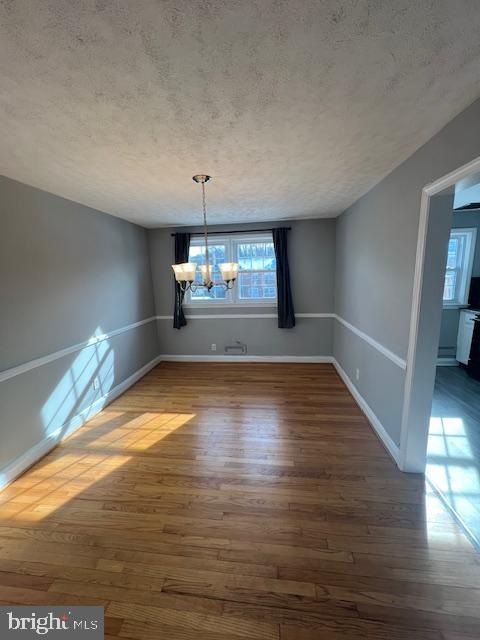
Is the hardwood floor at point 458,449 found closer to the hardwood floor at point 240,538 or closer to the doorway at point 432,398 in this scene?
the doorway at point 432,398

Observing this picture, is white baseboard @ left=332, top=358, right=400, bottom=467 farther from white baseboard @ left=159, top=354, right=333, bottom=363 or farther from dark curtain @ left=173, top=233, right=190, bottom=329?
dark curtain @ left=173, top=233, right=190, bottom=329

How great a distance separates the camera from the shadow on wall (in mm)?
2467

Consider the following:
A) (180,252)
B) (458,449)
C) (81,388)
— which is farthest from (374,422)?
(180,252)

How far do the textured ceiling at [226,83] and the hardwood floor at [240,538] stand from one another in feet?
7.92

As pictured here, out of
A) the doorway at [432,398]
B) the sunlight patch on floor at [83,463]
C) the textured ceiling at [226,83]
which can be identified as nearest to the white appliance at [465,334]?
the doorway at [432,398]

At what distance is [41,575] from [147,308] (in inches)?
134

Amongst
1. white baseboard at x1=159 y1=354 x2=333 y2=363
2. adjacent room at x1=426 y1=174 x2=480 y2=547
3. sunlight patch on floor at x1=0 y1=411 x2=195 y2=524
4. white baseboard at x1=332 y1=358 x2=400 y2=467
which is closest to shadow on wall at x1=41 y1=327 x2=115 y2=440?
sunlight patch on floor at x1=0 y1=411 x2=195 y2=524

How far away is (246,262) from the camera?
4398 millimetres

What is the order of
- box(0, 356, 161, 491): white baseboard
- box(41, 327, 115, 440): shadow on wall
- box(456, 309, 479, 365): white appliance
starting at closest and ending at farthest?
1. box(0, 356, 161, 491): white baseboard
2. box(41, 327, 115, 440): shadow on wall
3. box(456, 309, 479, 365): white appliance

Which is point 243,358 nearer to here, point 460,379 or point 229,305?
point 229,305

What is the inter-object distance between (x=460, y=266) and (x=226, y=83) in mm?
4859

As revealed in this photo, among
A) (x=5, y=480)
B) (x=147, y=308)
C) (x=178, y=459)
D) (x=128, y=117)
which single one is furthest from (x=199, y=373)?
(x=128, y=117)

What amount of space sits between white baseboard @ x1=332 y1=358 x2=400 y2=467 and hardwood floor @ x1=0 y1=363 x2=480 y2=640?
0.24ft

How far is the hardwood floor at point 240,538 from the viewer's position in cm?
120
